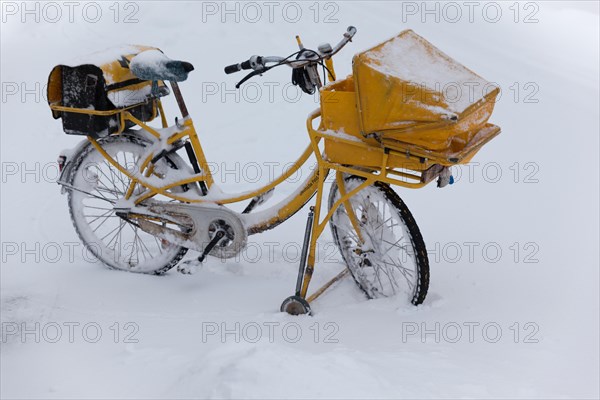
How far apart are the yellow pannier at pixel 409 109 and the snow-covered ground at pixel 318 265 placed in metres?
0.93

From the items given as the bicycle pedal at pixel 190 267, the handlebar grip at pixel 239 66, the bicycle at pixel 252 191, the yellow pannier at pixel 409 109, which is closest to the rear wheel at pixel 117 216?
the bicycle at pixel 252 191

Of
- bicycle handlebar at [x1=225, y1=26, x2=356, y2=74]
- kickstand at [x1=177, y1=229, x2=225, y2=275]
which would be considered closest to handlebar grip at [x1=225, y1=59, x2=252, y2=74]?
bicycle handlebar at [x1=225, y1=26, x2=356, y2=74]

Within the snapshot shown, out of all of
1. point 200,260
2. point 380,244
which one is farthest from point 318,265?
point 200,260

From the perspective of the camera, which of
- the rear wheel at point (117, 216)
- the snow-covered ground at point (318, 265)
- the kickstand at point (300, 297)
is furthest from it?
the rear wheel at point (117, 216)

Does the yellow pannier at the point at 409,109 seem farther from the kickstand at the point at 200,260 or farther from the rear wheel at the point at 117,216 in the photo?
the rear wheel at the point at 117,216

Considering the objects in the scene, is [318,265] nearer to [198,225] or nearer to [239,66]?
[198,225]

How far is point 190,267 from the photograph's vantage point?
444 centimetres

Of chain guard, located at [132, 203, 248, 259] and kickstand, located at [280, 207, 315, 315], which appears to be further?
chain guard, located at [132, 203, 248, 259]

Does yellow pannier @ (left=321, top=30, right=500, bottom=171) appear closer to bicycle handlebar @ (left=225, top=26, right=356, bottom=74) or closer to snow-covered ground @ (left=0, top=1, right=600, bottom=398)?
bicycle handlebar @ (left=225, top=26, right=356, bottom=74)

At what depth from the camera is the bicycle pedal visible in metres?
4.43

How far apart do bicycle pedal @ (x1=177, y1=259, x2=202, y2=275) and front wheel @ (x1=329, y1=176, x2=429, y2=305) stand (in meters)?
0.81

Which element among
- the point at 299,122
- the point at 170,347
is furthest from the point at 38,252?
the point at 299,122

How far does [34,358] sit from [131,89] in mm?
1594

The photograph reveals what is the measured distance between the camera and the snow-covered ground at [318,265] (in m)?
3.47
